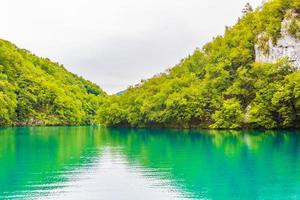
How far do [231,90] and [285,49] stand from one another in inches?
398

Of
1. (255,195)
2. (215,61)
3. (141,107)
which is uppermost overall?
(215,61)

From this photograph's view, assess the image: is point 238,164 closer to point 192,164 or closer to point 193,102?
point 192,164

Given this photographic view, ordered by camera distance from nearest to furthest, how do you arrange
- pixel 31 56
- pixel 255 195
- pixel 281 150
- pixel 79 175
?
pixel 255 195, pixel 79 175, pixel 281 150, pixel 31 56

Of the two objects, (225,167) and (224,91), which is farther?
(224,91)

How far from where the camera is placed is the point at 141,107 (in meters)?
86.8

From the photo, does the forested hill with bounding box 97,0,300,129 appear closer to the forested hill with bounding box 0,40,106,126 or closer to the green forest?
the green forest

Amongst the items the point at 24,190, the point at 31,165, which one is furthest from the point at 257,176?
the point at 31,165

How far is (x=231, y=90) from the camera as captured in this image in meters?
72.8

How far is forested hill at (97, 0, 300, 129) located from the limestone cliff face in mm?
688

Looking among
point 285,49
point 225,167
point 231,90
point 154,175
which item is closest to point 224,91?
point 231,90

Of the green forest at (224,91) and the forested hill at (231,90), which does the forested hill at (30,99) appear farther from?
the forested hill at (231,90)

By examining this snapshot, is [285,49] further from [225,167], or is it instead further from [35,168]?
[35,168]

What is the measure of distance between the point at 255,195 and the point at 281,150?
56.1ft

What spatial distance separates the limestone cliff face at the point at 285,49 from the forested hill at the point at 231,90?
0.69 m
